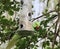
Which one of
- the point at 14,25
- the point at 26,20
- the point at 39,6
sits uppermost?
the point at 26,20

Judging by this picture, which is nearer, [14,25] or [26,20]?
[26,20]

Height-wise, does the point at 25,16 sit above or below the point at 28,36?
above

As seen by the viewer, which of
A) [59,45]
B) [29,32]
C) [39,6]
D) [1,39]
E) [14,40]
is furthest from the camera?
[39,6]

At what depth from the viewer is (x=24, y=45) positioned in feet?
3.18

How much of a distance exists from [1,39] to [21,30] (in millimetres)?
369

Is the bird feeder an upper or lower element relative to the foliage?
upper

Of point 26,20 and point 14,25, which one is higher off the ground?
point 26,20

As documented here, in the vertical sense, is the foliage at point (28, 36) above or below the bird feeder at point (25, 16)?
below

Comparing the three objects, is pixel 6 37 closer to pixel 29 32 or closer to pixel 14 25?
pixel 14 25

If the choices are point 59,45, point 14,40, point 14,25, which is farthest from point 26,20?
point 14,25

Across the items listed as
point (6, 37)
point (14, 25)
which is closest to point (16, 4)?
point (14, 25)

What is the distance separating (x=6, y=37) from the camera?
1145 mm

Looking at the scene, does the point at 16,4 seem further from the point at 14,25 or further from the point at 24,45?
the point at 24,45

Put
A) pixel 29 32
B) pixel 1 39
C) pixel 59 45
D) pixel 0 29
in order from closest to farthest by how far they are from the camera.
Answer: pixel 29 32 < pixel 59 45 < pixel 1 39 < pixel 0 29
